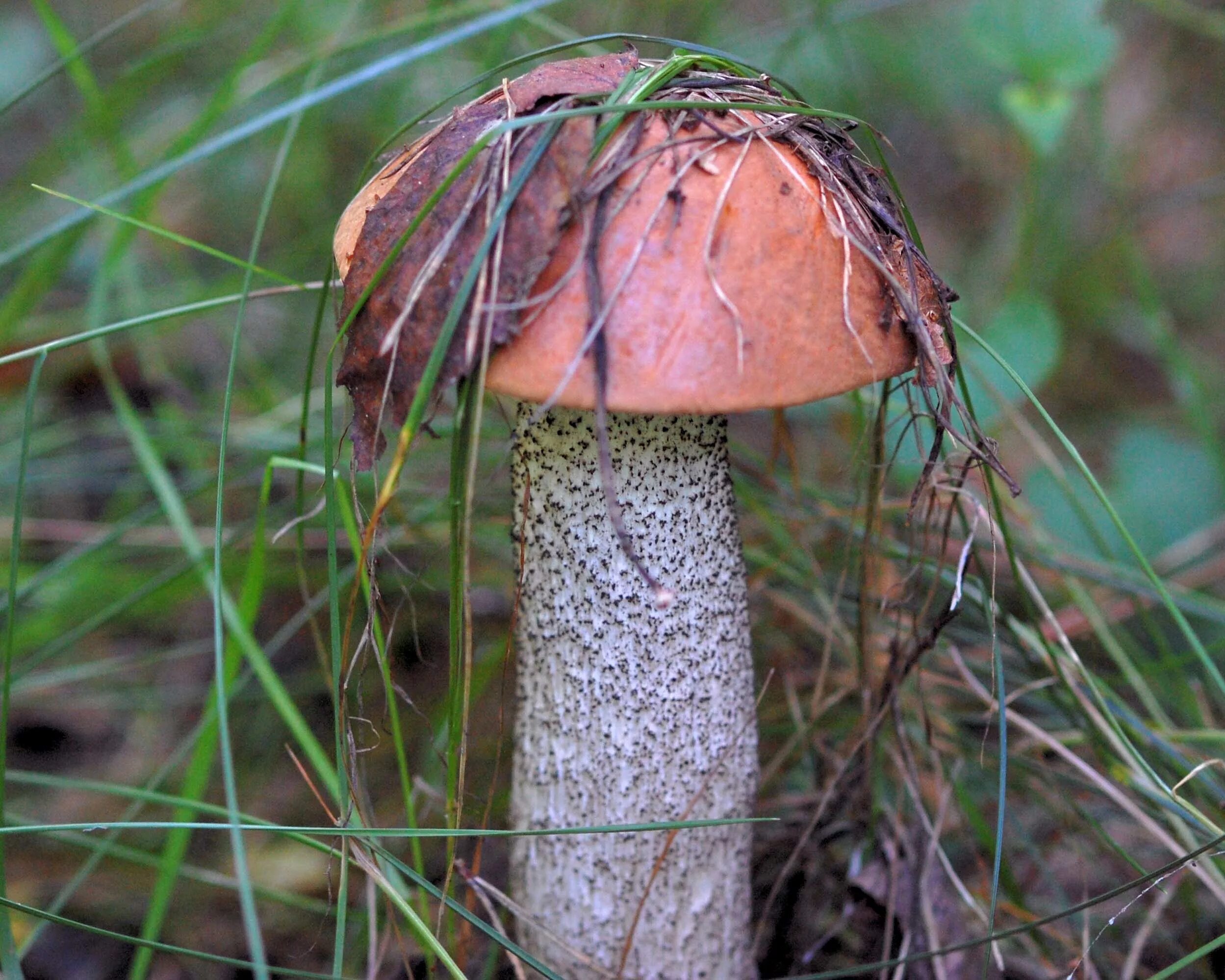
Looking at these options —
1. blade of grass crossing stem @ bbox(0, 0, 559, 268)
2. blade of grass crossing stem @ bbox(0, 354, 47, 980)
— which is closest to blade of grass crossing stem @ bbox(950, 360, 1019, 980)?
blade of grass crossing stem @ bbox(0, 0, 559, 268)

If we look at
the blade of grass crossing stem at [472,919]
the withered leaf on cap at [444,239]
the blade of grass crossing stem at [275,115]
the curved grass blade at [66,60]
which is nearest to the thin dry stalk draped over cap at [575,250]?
the withered leaf on cap at [444,239]

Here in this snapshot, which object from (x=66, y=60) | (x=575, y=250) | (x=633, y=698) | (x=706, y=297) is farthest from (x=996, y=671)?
(x=66, y=60)

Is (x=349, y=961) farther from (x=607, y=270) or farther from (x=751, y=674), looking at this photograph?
(x=607, y=270)

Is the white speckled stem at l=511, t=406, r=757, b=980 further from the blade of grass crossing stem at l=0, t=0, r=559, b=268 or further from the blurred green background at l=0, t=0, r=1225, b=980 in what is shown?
the blade of grass crossing stem at l=0, t=0, r=559, b=268

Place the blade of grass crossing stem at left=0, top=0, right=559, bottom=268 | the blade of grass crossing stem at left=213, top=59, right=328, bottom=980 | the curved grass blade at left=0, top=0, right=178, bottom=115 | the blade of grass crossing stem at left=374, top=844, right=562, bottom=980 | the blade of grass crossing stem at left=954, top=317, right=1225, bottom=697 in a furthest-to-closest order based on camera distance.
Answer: the curved grass blade at left=0, top=0, right=178, bottom=115 < the blade of grass crossing stem at left=0, top=0, right=559, bottom=268 < the blade of grass crossing stem at left=954, top=317, right=1225, bottom=697 < the blade of grass crossing stem at left=374, top=844, right=562, bottom=980 < the blade of grass crossing stem at left=213, top=59, right=328, bottom=980

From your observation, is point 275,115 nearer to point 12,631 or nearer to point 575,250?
point 575,250

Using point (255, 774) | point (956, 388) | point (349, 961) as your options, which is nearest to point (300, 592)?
point (255, 774)

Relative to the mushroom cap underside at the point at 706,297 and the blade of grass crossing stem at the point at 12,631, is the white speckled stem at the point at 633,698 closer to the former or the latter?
the mushroom cap underside at the point at 706,297
